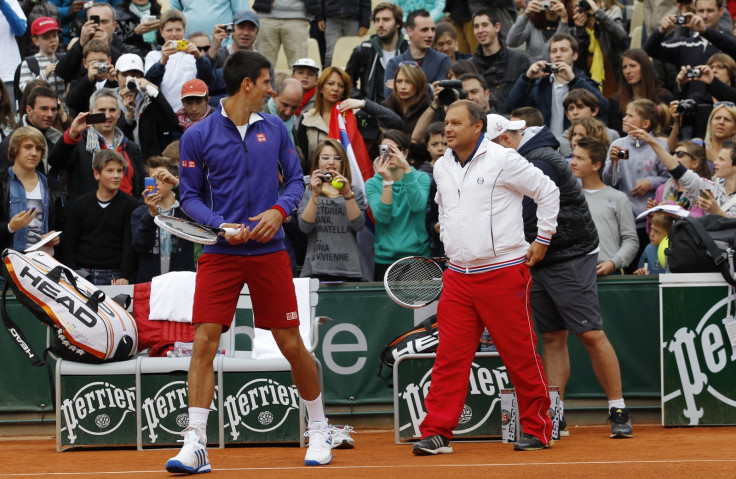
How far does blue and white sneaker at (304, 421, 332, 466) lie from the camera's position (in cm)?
652

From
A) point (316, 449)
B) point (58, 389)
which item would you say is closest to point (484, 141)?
point (316, 449)

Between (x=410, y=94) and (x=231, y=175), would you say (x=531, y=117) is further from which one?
(x=231, y=175)

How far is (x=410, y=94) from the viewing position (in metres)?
10.9

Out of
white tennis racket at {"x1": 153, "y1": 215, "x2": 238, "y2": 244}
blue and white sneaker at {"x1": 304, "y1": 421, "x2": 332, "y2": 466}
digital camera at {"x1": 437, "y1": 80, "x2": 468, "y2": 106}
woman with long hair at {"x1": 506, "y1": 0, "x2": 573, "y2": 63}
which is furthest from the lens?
woman with long hair at {"x1": 506, "y1": 0, "x2": 573, "y2": 63}

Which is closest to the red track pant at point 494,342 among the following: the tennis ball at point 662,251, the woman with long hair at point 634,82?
the tennis ball at point 662,251

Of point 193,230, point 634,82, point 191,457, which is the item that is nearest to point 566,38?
point 634,82

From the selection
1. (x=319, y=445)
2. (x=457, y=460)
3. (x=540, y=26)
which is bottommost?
(x=457, y=460)

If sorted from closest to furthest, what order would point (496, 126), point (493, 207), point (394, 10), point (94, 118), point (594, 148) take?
point (493, 207), point (496, 126), point (594, 148), point (94, 118), point (394, 10)

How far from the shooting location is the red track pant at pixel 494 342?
6898 mm

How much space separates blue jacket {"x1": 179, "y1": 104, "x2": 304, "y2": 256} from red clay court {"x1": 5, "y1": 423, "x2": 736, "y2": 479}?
4.51 ft

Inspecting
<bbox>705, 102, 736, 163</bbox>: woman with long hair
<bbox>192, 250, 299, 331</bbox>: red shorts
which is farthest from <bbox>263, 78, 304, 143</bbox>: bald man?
<bbox>192, 250, 299, 331</bbox>: red shorts

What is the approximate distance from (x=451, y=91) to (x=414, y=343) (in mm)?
3018

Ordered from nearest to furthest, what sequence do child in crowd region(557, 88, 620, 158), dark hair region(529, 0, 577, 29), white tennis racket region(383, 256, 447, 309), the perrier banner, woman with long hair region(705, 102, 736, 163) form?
white tennis racket region(383, 256, 447, 309)
the perrier banner
woman with long hair region(705, 102, 736, 163)
child in crowd region(557, 88, 620, 158)
dark hair region(529, 0, 577, 29)

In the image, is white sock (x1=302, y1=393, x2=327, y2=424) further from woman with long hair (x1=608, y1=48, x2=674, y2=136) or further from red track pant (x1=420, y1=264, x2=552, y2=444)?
woman with long hair (x1=608, y1=48, x2=674, y2=136)
